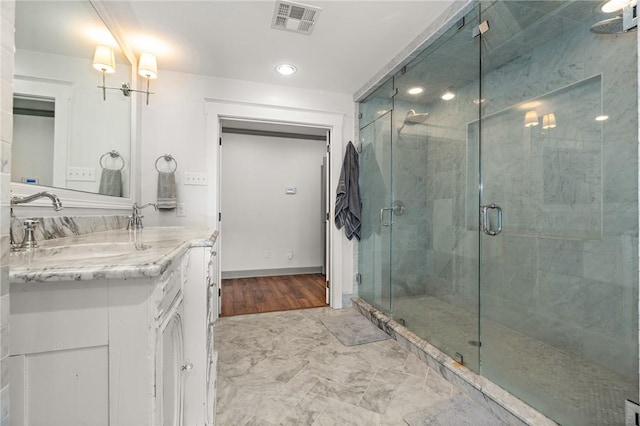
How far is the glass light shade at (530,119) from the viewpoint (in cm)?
213

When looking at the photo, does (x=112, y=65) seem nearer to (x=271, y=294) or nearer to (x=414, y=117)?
(x=414, y=117)

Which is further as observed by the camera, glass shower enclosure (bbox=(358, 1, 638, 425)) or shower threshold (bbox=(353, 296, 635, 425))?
glass shower enclosure (bbox=(358, 1, 638, 425))

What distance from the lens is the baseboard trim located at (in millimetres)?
4328

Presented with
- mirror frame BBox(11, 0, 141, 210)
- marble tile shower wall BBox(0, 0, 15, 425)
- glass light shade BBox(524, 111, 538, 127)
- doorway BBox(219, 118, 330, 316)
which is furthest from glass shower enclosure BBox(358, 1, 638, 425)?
mirror frame BBox(11, 0, 141, 210)

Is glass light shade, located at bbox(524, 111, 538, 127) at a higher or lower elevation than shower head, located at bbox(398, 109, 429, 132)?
lower

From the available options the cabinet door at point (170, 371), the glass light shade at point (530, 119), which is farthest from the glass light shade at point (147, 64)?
the glass light shade at point (530, 119)

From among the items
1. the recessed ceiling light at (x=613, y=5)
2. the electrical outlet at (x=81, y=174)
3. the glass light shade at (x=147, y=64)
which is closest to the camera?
the recessed ceiling light at (x=613, y=5)

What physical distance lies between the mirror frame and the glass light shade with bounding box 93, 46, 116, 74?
157 millimetres

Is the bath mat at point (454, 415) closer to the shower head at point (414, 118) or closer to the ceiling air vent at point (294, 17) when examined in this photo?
the shower head at point (414, 118)

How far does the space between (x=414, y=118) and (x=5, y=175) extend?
273 cm

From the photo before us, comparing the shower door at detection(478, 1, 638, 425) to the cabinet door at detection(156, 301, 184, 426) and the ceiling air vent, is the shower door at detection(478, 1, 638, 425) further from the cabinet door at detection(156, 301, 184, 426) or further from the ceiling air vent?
the cabinet door at detection(156, 301, 184, 426)

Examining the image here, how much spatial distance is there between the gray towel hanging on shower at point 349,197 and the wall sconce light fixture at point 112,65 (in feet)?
6.26

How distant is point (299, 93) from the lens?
2965 millimetres

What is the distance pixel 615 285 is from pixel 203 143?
3.25 meters
